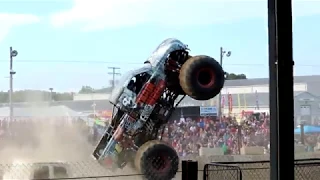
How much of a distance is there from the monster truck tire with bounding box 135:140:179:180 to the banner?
2.43ft

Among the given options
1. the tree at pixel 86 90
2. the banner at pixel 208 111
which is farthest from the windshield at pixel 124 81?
the banner at pixel 208 111

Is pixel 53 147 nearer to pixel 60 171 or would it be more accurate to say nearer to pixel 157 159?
pixel 60 171

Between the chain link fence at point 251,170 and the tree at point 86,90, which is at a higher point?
the tree at point 86,90

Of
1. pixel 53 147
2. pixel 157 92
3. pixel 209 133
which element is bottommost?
pixel 53 147

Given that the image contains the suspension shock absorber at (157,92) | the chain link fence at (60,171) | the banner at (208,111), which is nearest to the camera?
the chain link fence at (60,171)

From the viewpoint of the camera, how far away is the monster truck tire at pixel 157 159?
6.94 metres

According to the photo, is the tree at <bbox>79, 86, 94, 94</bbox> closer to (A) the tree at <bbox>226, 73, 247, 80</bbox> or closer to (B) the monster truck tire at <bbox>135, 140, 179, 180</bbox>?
(B) the monster truck tire at <bbox>135, 140, 179, 180</bbox>

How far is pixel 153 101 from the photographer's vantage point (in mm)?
7469

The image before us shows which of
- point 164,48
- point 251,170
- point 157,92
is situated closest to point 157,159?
point 157,92

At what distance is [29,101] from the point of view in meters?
7.09

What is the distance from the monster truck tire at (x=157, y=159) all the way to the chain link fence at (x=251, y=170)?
7.77ft

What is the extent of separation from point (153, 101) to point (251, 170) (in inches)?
125

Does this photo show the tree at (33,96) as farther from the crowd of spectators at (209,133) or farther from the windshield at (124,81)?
the crowd of spectators at (209,133)

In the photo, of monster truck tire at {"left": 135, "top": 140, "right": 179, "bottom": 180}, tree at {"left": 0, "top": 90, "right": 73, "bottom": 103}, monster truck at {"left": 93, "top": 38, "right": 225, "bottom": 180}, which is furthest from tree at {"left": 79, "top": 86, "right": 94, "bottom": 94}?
monster truck tire at {"left": 135, "top": 140, "right": 179, "bottom": 180}
